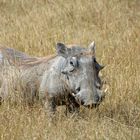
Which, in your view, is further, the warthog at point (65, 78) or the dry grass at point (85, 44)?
the warthog at point (65, 78)

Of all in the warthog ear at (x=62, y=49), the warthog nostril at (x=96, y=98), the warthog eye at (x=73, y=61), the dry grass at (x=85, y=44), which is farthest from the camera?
the warthog ear at (x=62, y=49)

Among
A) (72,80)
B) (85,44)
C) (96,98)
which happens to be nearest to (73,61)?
(72,80)

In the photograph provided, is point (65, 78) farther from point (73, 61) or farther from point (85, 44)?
point (85, 44)

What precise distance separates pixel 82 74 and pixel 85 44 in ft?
12.3

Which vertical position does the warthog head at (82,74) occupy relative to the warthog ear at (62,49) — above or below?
below

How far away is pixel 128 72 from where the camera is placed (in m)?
6.79

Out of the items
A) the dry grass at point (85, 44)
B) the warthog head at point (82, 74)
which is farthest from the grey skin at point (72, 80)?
the dry grass at point (85, 44)

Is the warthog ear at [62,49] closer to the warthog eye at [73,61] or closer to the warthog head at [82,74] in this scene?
the warthog head at [82,74]

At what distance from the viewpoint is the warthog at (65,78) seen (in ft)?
16.8

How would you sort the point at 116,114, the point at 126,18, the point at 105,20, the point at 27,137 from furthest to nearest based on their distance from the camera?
the point at 126,18, the point at 105,20, the point at 116,114, the point at 27,137

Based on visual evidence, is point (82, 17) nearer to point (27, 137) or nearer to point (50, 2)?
point (50, 2)

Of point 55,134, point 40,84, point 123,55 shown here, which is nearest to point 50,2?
point 123,55

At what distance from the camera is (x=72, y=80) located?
5.25m

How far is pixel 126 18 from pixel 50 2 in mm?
1776
